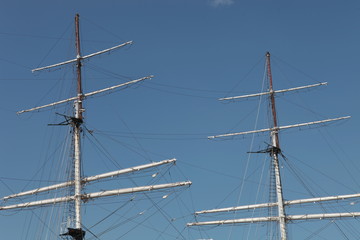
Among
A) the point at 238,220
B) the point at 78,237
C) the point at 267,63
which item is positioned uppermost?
the point at 267,63

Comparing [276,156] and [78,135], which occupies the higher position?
[276,156]

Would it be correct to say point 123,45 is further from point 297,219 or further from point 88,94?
point 297,219

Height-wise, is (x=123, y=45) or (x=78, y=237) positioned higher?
(x=123, y=45)

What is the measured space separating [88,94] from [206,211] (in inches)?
814

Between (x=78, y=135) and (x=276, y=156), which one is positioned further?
(x=276, y=156)

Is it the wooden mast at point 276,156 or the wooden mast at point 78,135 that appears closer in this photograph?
the wooden mast at point 78,135

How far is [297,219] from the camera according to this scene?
103938 millimetres

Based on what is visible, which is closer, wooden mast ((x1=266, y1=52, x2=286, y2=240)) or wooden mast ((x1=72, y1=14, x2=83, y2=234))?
wooden mast ((x1=72, y1=14, x2=83, y2=234))

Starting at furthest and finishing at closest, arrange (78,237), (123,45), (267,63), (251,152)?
1. (267,63)
2. (251,152)
3. (123,45)
4. (78,237)

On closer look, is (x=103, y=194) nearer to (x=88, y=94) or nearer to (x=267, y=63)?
(x=88, y=94)

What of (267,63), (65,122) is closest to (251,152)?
(267,63)

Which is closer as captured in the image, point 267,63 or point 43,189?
point 43,189

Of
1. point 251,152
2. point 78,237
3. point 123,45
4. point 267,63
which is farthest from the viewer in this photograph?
point 267,63

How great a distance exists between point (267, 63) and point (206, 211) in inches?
780
